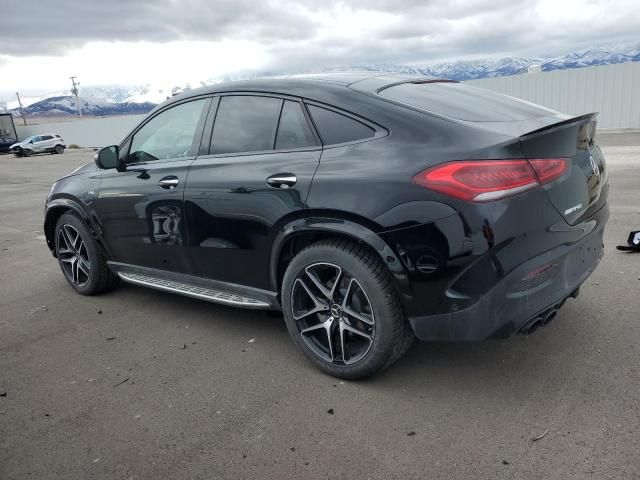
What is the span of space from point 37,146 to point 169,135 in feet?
117

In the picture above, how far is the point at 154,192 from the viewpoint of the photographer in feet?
12.5

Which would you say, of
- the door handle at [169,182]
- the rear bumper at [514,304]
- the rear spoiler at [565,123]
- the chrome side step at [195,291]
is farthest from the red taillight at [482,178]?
the door handle at [169,182]

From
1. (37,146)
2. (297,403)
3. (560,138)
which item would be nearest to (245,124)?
(297,403)

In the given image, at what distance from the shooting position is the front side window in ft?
12.3

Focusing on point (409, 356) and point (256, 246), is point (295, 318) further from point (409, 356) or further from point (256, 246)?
point (409, 356)

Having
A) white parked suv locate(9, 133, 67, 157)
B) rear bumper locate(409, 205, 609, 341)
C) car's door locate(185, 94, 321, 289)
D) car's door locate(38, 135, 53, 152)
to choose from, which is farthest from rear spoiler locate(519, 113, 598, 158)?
car's door locate(38, 135, 53, 152)

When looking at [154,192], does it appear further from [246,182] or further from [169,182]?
[246,182]

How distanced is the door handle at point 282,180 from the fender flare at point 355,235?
8.4 inches

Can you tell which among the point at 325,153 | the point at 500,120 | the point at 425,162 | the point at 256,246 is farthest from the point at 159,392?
the point at 500,120

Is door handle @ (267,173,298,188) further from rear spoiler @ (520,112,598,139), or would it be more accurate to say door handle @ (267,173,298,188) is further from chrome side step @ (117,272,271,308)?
rear spoiler @ (520,112,598,139)

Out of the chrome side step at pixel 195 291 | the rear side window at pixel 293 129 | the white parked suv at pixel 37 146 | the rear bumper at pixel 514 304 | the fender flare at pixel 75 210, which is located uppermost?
the rear side window at pixel 293 129

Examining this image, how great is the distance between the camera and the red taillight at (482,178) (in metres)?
2.47

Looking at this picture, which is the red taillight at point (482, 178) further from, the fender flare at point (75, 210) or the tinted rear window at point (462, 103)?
the fender flare at point (75, 210)

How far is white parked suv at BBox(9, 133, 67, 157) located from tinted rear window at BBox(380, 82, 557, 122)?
36.7 meters
